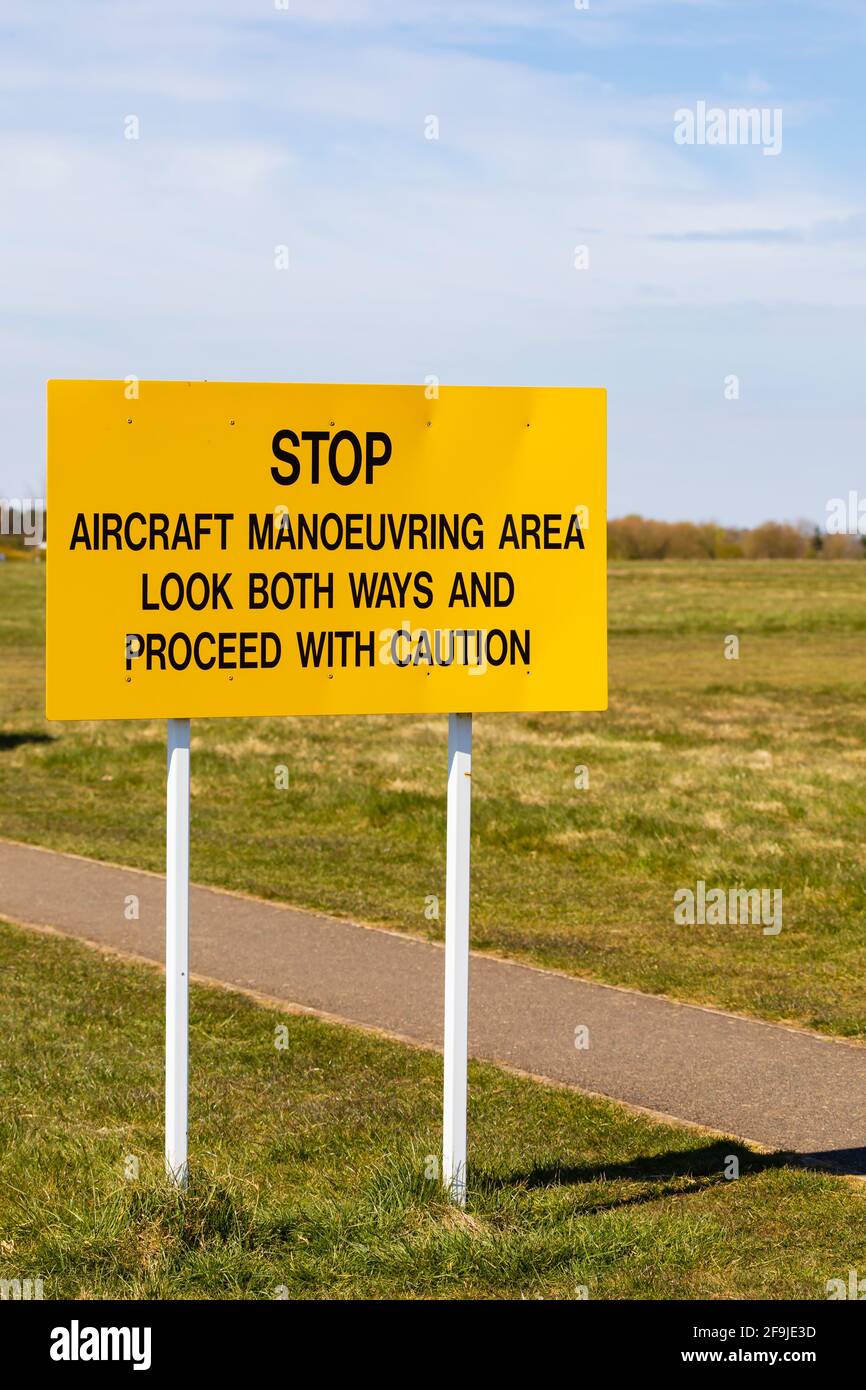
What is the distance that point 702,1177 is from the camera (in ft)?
20.9

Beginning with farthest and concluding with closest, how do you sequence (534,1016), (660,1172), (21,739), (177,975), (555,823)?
1. (21,739)
2. (555,823)
3. (534,1016)
4. (660,1172)
5. (177,975)

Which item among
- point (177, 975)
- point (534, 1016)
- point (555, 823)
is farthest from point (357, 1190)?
point (555, 823)

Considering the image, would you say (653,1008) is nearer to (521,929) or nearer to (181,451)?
(521,929)

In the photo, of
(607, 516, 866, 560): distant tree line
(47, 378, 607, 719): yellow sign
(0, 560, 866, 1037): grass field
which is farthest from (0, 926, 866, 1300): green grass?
(607, 516, 866, 560): distant tree line

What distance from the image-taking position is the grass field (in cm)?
1009

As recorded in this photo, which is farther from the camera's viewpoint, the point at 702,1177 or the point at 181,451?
the point at 702,1177

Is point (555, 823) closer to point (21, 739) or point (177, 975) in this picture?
point (177, 975)

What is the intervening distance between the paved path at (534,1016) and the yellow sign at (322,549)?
1.90 metres

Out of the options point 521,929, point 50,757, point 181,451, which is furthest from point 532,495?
point 50,757

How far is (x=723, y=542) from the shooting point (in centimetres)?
10769

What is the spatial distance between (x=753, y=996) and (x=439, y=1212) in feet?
11.7

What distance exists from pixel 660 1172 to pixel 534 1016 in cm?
222

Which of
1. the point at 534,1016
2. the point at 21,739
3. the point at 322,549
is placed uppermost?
the point at 322,549

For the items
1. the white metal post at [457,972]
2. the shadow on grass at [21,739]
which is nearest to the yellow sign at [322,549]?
the white metal post at [457,972]
